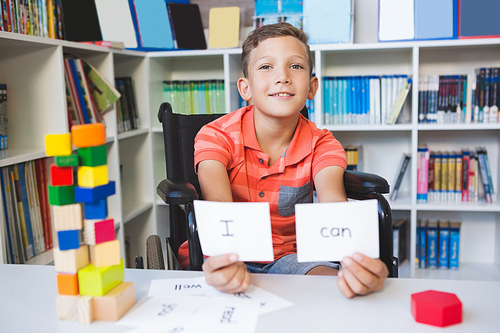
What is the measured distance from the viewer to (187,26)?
251 cm

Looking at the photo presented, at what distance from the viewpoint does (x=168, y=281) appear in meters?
0.84

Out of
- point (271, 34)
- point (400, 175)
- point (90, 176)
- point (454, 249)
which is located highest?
point (271, 34)

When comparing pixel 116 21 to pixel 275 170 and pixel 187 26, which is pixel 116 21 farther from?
pixel 275 170

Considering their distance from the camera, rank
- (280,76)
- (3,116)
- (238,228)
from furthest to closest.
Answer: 1. (3,116)
2. (280,76)
3. (238,228)

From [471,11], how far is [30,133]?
2.05 m

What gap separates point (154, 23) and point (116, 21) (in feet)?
0.68

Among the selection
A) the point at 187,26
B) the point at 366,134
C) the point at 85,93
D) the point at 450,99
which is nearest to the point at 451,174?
the point at 450,99

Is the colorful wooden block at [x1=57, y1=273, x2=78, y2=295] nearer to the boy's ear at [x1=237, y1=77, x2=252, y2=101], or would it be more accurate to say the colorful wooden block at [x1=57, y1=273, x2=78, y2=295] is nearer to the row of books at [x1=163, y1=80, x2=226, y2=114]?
the boy's ear at [x1=237, y1=77, x2=252, y2=101]

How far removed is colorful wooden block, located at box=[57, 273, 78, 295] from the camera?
0.69 m

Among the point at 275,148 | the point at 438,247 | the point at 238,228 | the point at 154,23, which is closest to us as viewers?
the point at 238,228

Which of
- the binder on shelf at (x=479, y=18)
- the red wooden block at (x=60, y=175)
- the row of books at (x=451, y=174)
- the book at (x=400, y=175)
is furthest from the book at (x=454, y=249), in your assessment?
the red wooden block at (x=60, y=175)

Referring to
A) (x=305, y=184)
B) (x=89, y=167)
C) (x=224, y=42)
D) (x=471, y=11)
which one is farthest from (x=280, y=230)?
(x=471, y=11)

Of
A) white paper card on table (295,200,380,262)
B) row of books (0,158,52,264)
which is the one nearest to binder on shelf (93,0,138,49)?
row of books (0,158,52,264)

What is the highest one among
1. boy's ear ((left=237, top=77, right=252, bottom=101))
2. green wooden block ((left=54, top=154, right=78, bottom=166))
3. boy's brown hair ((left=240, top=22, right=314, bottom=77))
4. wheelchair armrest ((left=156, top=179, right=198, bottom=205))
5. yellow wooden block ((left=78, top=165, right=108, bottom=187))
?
boy's brown hair ((left=240, top=22, right=314, bottom=77))
